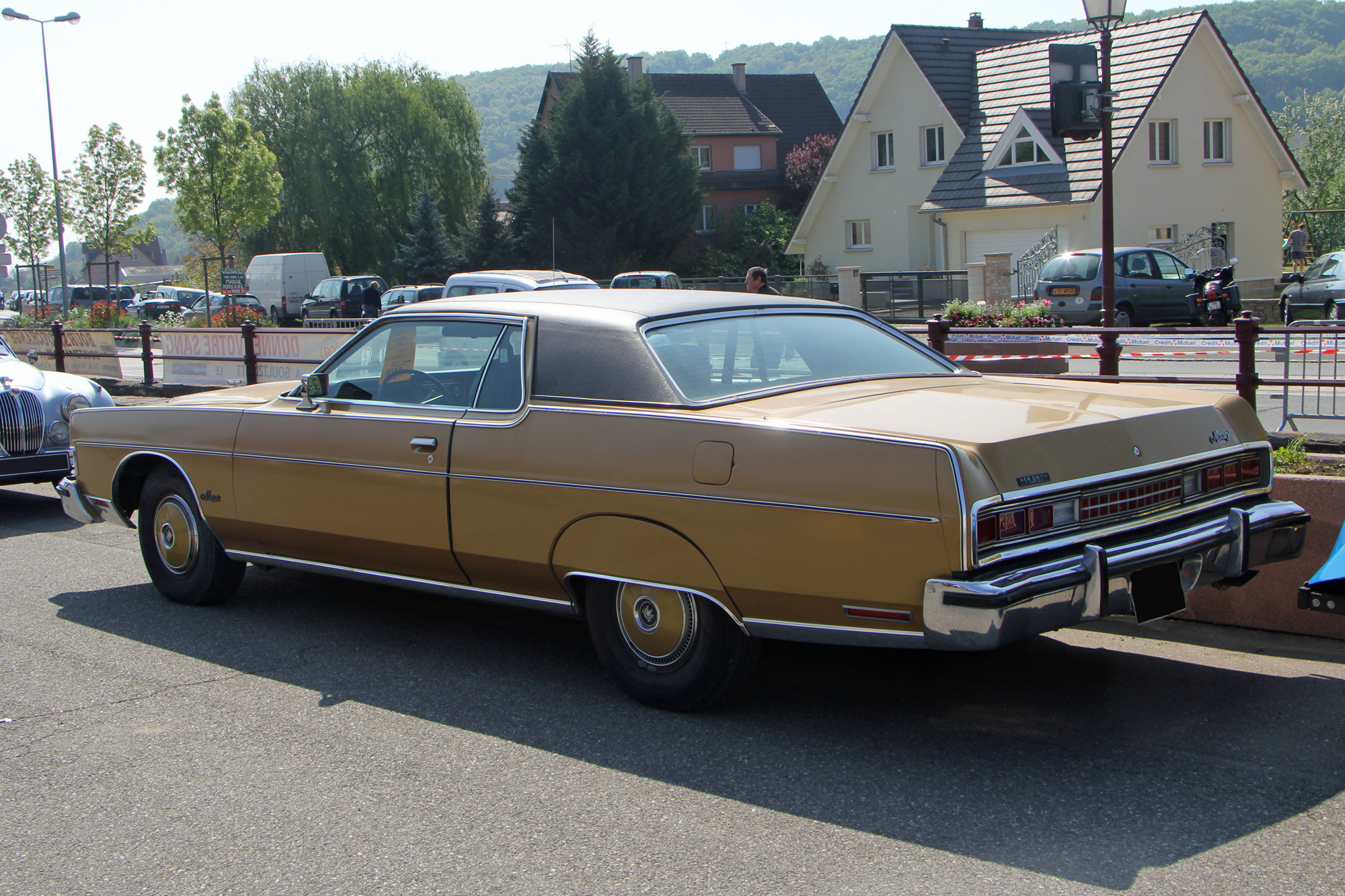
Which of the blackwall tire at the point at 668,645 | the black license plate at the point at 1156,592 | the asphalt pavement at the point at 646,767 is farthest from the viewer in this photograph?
the blackwall tire at the point at 668,645

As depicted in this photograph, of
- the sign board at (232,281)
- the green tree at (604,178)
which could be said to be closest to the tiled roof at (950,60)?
the green tree at (604,178)

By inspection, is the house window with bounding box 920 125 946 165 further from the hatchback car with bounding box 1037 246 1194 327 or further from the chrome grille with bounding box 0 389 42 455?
the chrome grille with bounding box 0 389 42 455

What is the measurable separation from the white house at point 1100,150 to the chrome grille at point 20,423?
27.7m

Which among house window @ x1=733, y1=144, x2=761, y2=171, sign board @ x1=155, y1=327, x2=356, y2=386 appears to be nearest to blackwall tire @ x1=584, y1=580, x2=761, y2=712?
sign board @ x1=155, y1=327, x2=356, y2=386

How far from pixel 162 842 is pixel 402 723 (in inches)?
41.5

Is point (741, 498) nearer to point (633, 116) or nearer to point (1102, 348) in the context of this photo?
point (1102, 348)

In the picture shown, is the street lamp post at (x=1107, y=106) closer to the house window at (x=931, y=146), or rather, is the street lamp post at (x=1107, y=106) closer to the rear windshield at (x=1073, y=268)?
the rear windshield at (x=1073, y=268)

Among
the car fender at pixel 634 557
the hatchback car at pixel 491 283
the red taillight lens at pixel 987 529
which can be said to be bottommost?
the car fender at pixel 634 557

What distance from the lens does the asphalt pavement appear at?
10.8 ft

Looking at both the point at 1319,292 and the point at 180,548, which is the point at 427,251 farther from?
the point at 180,548

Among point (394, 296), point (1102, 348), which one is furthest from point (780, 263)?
point (1102, 348)

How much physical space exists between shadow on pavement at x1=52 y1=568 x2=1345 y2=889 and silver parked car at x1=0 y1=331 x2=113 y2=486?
10.5 ft

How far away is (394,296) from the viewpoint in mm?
29547

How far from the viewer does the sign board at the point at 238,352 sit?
13961 millimetres
